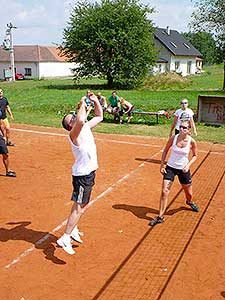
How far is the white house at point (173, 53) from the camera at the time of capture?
59041 mm

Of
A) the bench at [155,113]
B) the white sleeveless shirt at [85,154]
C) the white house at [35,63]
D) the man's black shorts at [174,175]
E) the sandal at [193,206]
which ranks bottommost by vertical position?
the sandal at [193,206]

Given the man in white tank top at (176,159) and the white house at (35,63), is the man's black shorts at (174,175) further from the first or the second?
the white house at (35,63)

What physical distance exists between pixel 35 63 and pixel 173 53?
2407cm

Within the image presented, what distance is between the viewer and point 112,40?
34.2 m

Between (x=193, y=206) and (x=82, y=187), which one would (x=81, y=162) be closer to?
(x=82, y=187)

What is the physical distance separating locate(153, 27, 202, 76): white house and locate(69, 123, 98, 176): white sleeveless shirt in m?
50.1

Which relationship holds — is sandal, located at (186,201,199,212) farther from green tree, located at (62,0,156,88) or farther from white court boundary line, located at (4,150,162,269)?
green tree, located at (62,0,156,88)

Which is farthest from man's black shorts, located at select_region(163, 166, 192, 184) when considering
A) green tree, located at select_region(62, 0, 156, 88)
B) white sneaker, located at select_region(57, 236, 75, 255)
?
green tree, located at select_region(62, 0, 156, 88)

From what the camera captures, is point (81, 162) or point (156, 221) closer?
point (81, 162)

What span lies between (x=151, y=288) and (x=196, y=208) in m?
2.74

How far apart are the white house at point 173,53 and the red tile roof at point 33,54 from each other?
709 inches

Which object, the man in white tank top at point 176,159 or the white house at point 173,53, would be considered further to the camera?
the white house at point 173,53

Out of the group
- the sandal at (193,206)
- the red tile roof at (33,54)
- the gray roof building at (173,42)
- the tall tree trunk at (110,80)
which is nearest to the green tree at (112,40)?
the tall tree trunk at (110,80)

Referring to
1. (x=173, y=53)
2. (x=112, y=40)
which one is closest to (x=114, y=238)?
(x=112, y=40)
